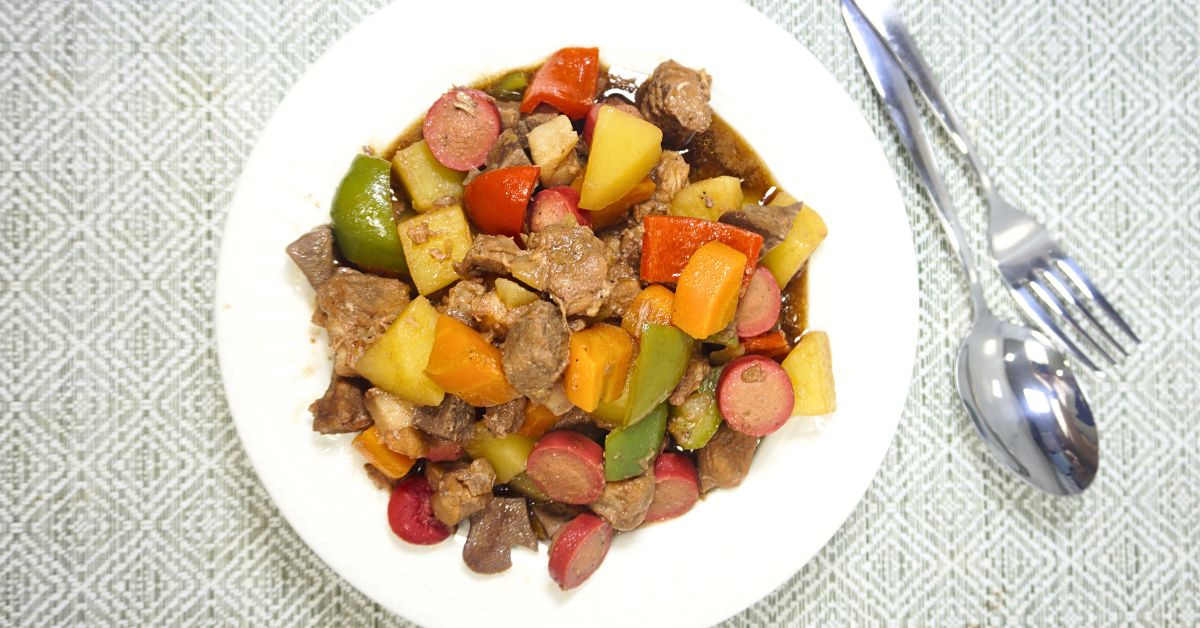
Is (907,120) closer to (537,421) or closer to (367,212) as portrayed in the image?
(537,421)

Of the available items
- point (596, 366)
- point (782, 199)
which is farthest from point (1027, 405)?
point (596, 366)

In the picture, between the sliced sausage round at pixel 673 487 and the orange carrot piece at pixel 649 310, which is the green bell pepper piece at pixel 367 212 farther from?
the sliced sausage round at pixel 673 487

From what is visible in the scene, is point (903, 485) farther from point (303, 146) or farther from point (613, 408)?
point (303, 146)

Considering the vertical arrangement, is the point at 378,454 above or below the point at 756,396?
below

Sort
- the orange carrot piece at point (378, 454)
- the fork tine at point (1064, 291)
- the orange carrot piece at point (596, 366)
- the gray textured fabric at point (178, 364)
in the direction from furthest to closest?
the fork tine at point (1064, 291) → the gray textured fabric at point (178, 364) → the orange carrot piece at point (378, 454) → the orange carrot piece at point (596, 366)

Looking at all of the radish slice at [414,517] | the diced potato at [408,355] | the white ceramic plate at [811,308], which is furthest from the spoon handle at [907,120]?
the radish slice at [414,517]

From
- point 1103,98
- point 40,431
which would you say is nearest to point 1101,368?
point 1103,98

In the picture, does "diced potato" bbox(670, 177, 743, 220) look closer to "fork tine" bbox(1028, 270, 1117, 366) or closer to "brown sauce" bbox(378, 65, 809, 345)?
"brown sauce" bbox(378, 65, 809, 345)
